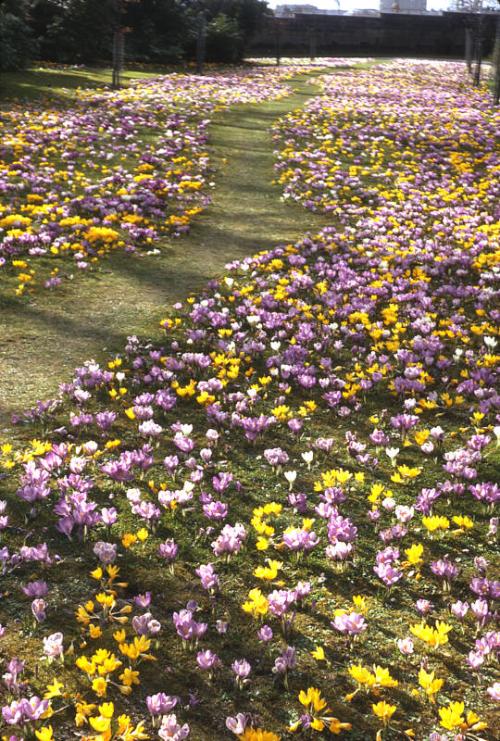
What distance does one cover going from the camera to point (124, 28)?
87.3 feet

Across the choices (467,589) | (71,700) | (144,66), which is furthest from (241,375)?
(144,66)

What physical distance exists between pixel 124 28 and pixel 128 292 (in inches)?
881

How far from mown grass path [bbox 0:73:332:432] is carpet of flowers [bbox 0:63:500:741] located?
0.46m

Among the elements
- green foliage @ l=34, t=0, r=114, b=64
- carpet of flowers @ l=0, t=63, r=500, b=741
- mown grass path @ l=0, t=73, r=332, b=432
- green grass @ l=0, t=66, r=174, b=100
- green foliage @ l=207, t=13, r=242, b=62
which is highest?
green foliage @ l=207, t=13, r=242, b=62

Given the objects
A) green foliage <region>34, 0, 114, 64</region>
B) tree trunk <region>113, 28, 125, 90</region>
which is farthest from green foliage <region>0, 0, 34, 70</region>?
green foliage <region>34, 0, 114, 64</region>

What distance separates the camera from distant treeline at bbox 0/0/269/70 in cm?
2636

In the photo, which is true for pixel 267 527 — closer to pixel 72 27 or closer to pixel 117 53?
pixel 117 53

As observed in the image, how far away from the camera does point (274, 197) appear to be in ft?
48.0

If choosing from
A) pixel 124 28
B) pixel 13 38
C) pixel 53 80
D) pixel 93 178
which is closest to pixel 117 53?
pixel 124 28

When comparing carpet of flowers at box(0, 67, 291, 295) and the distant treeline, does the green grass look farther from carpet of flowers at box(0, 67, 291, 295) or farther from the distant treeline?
carpet of flowers at box(0, 67, 291, 295)

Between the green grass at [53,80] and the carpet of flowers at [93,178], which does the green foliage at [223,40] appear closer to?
the green grass at [53,80]

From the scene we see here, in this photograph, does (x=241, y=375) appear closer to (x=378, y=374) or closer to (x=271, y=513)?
(x=378, y=374)

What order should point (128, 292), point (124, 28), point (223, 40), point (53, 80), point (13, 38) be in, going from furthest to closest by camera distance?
point (223, 40), point (53, 80), point (124, 28), point (13, 38), point (128, 292)

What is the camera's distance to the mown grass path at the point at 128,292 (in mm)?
6934
